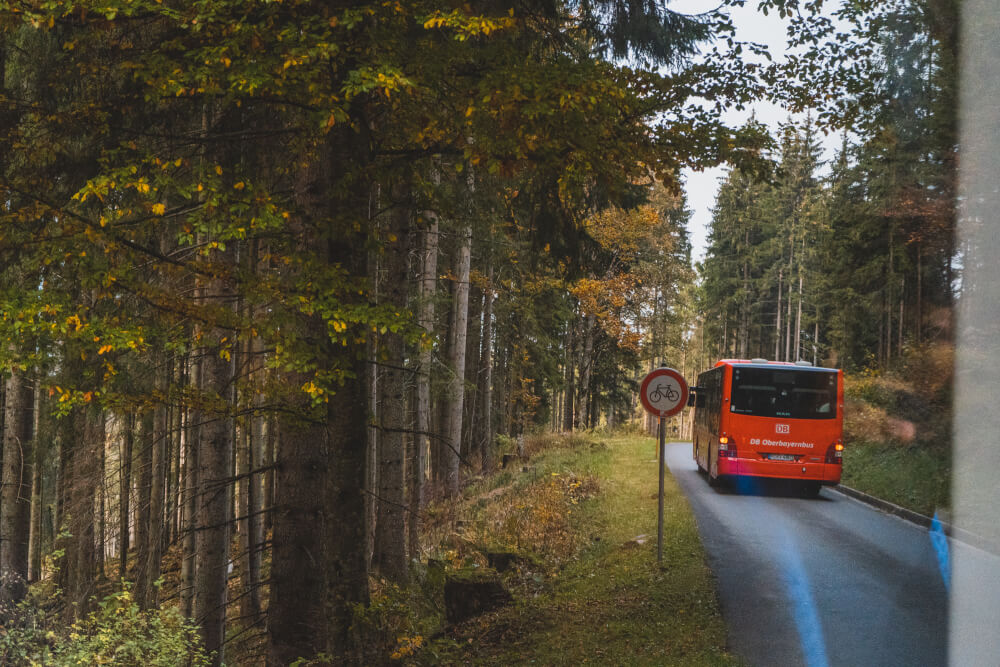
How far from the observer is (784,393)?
1708cm

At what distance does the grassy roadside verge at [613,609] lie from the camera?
7898mm

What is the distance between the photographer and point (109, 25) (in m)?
6.88

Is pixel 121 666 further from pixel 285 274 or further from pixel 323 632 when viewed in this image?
pixel 285 274

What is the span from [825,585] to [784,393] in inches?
310

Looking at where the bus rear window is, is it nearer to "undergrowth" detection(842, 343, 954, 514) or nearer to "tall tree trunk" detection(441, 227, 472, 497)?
"undergrowth" detection(842, 343, 954, 514)

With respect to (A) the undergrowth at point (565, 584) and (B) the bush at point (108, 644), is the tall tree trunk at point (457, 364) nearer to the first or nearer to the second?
(A) the undergrowth at point (565, 584)

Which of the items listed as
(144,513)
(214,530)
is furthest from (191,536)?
(144,513)

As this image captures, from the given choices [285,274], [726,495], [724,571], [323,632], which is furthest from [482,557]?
[726,495]

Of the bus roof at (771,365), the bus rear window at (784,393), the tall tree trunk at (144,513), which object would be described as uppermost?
the bus roof at (771,365)

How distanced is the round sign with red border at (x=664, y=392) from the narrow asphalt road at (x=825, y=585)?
233 centimetres

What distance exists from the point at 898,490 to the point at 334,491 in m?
15.5

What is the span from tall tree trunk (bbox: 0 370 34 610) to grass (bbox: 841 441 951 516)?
53.7ft

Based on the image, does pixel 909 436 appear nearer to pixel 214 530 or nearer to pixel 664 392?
pixel 664 392

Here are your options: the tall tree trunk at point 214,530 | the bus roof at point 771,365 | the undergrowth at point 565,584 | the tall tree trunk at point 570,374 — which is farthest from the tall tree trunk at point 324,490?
the tall tree trunk at point 570,374
